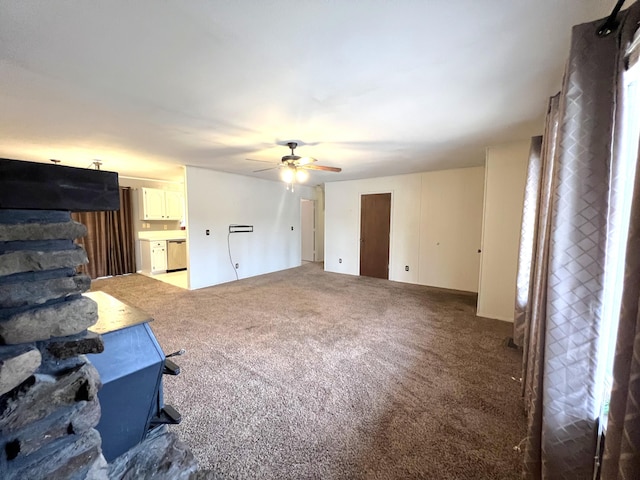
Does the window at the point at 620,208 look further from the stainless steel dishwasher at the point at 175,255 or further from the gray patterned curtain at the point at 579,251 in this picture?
the stainless steel dishwasher at the point at 175,255

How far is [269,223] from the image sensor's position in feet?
20.8

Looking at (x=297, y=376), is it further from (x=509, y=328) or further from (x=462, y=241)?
(x=462, y=241)

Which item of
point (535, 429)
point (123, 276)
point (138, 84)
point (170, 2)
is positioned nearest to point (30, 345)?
point (170, 2)

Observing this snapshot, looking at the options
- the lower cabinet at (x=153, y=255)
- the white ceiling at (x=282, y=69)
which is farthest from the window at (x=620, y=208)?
the lower cabinet at (x=153, y=255)

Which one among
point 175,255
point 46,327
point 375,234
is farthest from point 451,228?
point 175,255

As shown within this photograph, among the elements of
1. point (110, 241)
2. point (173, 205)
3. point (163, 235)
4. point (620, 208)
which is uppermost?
point (173, 205)

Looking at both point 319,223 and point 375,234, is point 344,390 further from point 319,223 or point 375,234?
point 319,223

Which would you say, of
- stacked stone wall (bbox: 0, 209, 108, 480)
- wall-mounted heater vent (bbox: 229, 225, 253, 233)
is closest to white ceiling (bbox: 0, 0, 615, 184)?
stacked stone wall (bbox: 0, 209, 108, 480)

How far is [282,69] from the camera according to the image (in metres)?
1.67

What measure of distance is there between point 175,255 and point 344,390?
19.6 feet

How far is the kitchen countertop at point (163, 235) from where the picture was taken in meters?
6.29

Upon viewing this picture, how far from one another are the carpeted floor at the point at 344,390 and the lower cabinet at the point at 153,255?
2.72 metres

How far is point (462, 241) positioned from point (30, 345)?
5447 millimetres

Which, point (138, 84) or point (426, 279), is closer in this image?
point (138, 84)
